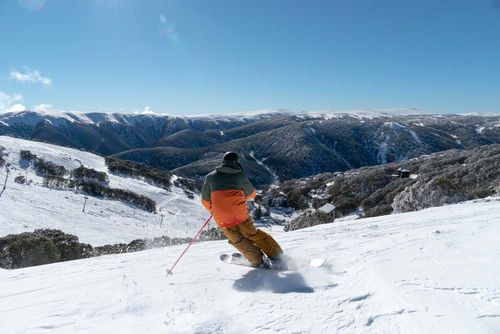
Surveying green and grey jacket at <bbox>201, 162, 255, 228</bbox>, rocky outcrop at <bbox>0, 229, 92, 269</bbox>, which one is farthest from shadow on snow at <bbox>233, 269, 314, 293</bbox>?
rocky outcrop at <bbox>0, 229, 92, 269</bbox>

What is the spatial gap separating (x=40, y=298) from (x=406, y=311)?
473 cm

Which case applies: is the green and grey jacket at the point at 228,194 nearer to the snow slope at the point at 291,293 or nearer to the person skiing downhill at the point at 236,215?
the person skiing downhill at the point at 236,215

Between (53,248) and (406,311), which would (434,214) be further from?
(53,248)

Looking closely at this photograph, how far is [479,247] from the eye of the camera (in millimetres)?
5836

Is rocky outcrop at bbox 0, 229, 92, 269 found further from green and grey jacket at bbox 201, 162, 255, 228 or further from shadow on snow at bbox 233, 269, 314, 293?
shadow on snow at bbox 233, 269, 314, 293

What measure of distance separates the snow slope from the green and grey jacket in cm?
87

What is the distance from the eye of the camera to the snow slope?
12.6 feet

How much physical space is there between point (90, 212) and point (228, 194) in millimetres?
89248

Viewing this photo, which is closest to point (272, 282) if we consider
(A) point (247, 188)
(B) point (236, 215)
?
(B) point (236, 215)

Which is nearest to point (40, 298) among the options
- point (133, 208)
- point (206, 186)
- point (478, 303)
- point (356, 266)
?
point (206, 186)

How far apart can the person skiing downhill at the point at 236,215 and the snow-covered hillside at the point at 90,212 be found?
198ft

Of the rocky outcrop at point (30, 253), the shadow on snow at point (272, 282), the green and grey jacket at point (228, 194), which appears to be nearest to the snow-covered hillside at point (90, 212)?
the rocky outcrop at point (30, 253)

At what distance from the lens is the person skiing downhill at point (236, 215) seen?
6.37m

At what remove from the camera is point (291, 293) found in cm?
493
